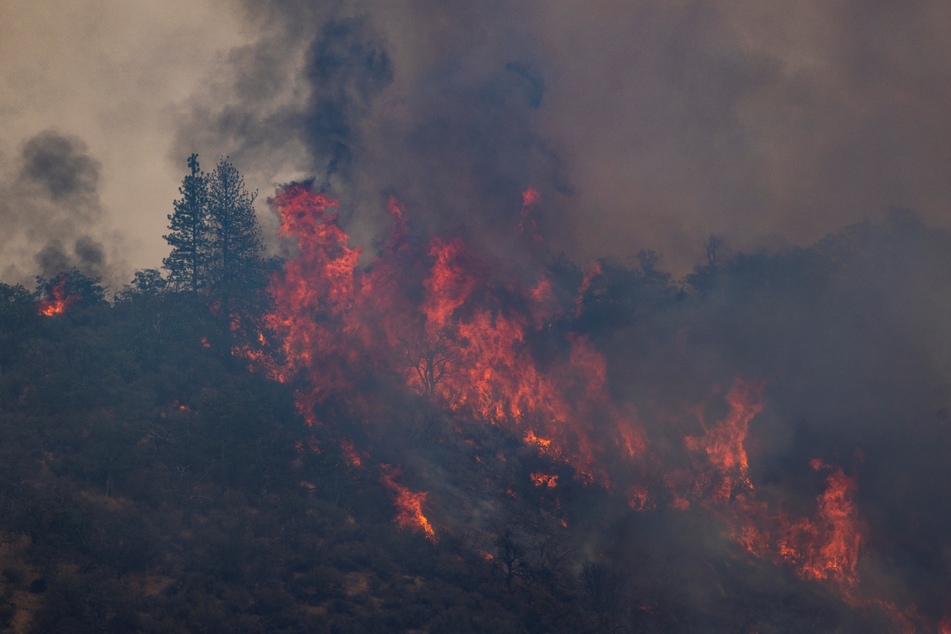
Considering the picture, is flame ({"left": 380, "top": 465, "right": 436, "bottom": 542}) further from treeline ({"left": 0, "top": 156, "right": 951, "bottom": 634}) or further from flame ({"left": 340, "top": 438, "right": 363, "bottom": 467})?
flame ({"left": 340, "top": 438, "right": 363, "bottom": 467})

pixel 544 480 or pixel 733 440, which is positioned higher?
pixel 733 440

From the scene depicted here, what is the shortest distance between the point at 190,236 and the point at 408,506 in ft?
114

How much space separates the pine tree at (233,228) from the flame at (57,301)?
12.6 metres

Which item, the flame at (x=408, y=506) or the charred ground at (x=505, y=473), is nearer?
the charred ground at (x=505, y=473)

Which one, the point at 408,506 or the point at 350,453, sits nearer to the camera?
the point at 408,506

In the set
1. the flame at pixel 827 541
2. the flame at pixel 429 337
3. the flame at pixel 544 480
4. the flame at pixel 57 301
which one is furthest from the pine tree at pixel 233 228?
the flame at pixel 827 541

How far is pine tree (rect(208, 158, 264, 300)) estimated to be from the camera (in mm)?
68625

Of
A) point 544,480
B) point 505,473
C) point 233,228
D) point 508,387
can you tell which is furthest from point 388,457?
point 233,228

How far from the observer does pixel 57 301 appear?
68.7 m

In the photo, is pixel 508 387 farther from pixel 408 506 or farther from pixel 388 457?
pixel 408 506

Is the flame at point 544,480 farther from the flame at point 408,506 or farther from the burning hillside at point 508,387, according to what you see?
the flame at point 408,506

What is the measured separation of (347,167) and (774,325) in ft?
118

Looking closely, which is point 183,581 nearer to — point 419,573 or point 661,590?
point 419,573

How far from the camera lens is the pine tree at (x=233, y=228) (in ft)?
225
